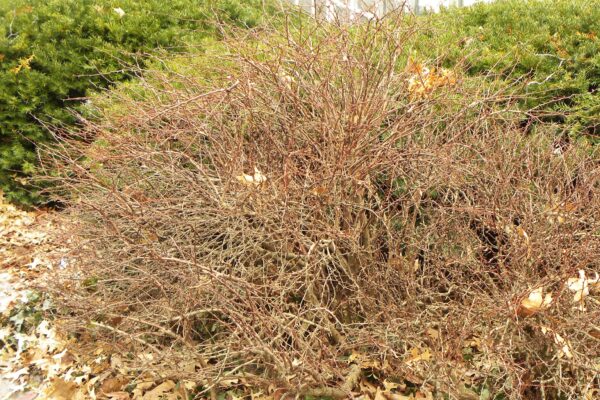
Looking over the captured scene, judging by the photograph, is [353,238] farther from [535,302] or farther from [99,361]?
[99,361]

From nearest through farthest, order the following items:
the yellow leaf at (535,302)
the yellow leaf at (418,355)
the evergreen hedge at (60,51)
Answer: the yellow leaf at (535,302) < the yellow leaf at (418,355) < the evergreen hedge at (60,51)

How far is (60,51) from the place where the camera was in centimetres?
632

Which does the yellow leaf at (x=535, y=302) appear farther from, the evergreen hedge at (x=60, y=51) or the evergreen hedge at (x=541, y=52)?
the evergreen hedge at (x=60, y=51)

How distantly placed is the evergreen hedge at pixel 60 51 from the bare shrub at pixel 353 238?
2879 mm

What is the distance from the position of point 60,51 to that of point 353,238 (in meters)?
4.75

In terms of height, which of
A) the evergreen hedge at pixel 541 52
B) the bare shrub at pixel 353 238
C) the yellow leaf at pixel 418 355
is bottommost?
the yellow leaf at pixel 418 355

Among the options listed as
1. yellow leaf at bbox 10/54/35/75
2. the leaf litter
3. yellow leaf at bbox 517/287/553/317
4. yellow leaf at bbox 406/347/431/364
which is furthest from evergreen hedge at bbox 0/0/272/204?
yellow leaf at bbox 517/287/553/317

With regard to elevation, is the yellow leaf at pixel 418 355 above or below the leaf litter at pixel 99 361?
above

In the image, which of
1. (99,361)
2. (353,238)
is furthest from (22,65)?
(353,238)

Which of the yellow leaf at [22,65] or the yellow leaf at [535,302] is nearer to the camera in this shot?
the yellow leaf at [535,302]

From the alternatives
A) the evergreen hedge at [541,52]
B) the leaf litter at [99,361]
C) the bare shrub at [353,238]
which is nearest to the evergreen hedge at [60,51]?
the leaf litter at [99,361]

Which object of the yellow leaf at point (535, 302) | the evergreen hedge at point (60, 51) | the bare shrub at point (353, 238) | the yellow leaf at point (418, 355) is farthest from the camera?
the evergreen hedge at point (60, 51)

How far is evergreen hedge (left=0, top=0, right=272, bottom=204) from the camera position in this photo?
620cm

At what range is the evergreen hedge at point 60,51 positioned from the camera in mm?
6199
